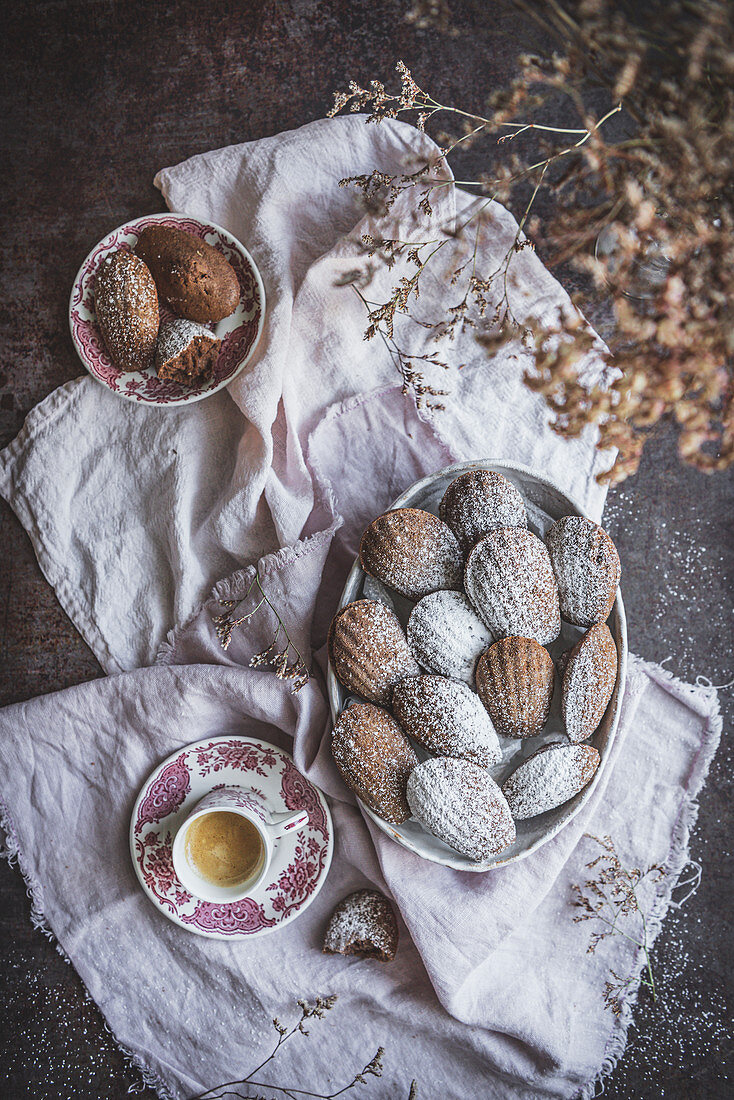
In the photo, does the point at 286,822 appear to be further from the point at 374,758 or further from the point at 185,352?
the point at 185,352

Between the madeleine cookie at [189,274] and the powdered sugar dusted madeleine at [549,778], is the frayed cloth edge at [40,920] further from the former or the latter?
the madeleine cookie at [189,274]

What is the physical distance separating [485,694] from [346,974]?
2.21ft

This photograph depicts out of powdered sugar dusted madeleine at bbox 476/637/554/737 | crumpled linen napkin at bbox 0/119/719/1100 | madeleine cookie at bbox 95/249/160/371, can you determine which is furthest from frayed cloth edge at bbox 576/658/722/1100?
madeleine cookie at bbox 95/249/160/371

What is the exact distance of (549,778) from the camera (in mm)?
1319

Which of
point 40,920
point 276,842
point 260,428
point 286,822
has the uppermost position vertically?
point 260,428

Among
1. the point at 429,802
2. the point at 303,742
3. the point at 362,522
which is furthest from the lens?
the point at 362,522

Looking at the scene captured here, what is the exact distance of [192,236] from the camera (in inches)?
61.1

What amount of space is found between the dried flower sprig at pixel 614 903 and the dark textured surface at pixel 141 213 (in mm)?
85

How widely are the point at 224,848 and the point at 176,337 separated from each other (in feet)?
3.21

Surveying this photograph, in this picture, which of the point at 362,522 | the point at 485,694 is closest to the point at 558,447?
the point at 362,522

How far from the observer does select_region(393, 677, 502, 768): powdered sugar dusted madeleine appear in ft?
4.34

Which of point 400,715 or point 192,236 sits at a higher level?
point 192,236

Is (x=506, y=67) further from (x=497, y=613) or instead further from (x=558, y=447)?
(x=497, y=613)

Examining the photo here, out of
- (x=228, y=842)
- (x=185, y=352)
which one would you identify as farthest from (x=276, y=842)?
(x=185, y=352)
